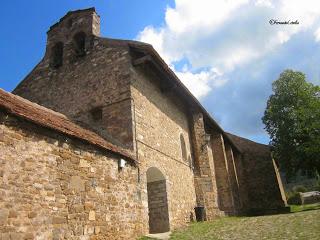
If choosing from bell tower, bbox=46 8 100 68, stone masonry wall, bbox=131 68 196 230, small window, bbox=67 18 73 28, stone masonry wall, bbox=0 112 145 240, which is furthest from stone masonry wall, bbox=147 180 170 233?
small window, bbox=67 18 73 28

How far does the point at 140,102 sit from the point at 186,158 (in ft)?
14.0

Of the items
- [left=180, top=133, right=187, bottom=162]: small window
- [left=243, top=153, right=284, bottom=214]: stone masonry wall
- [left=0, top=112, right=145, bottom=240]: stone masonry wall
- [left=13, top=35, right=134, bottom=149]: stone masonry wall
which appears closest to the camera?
[left=0, top=112, right=145, bottom=240]: stone masonry wall

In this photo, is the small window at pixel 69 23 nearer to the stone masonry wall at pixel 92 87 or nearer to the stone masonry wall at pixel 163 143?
the stone masonry wall at pixel 92 87

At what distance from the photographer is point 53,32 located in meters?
14.0

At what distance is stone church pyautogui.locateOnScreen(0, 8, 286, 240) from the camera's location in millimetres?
6188

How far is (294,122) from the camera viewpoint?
72.5 feet

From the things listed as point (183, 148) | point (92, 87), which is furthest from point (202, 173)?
point (92, 87)

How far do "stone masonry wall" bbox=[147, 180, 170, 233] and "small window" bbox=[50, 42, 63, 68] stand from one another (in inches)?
252

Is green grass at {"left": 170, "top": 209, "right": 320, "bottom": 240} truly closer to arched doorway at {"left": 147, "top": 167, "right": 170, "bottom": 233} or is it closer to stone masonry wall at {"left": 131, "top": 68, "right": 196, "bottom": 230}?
arched doorway at {"left": 147, "top": 167, "right": 170, "bottom": 233}

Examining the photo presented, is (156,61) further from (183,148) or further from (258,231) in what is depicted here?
(258,231)

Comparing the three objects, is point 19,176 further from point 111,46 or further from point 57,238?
point 111,46

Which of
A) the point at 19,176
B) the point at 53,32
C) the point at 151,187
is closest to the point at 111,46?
the point at 53,32

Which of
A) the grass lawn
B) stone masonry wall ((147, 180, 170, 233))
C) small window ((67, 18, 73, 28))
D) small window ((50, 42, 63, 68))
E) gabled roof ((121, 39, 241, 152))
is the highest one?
small window ((67, 18, 73, 28))

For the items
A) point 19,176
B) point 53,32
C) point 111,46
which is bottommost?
point 19,176
